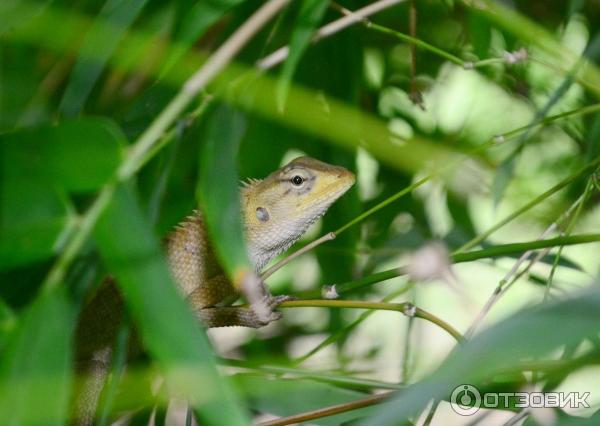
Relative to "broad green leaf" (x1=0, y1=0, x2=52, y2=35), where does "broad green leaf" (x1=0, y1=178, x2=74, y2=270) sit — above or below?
below

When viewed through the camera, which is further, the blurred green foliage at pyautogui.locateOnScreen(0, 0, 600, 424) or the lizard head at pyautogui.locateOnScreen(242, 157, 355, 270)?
the lizard head at pyautogui.locateOnScreen(242, 157, 355, 270)

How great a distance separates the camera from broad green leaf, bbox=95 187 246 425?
0.60 meters

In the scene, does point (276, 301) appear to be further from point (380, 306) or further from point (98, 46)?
point (98, 46)

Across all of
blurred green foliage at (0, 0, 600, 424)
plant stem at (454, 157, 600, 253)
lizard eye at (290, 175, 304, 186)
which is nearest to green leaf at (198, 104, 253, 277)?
blurred green foliage at (0, 0, 600, 424)

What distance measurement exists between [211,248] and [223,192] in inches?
28.4

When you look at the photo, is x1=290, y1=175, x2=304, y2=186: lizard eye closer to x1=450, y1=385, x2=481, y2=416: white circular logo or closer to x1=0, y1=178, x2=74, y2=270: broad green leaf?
x1=450, y1=385, x2=481, y2=416: white circular logo

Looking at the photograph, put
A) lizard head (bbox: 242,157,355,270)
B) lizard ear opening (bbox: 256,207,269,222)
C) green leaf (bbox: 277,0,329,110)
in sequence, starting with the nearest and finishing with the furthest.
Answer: green leaf (bbox: 277,0,329,110) → lizard head (bbox: 242,157,355,270) → lizard ear opening (bbox: 256,207,269,222)

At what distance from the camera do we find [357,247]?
158cm

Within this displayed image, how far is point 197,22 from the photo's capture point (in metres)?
0.87

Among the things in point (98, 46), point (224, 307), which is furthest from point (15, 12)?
point (224, 307)

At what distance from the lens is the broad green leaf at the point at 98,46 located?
0.90 meters

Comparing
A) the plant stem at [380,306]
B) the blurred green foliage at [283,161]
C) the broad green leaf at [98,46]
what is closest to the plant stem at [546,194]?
the blurred green foliage at [283,161]

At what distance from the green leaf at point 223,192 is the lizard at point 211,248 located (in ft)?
1.64

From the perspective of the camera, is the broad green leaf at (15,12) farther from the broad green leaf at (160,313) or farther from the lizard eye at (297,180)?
the lizard eye at (297,180)
